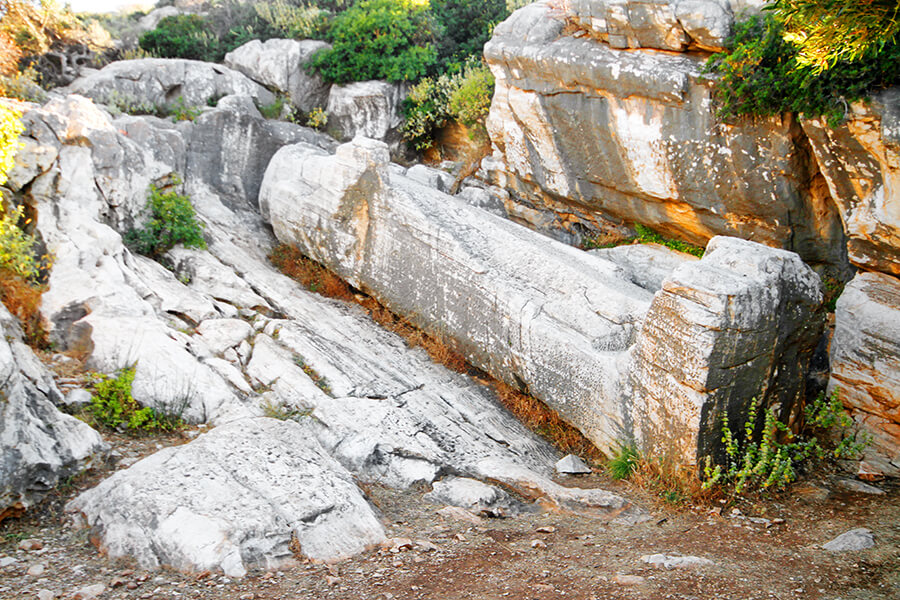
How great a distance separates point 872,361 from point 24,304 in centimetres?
964

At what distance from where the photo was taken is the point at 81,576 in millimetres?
4656

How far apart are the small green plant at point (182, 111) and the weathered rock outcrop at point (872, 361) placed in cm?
1082

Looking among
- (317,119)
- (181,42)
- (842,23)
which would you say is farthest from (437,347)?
(181,42)

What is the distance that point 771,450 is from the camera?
6516 millimetres

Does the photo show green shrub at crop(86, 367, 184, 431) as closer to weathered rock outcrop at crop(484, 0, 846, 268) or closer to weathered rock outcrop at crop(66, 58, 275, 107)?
weathered rock outcrop at crop(484, 0, 846, 268)

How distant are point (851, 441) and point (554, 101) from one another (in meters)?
6.19

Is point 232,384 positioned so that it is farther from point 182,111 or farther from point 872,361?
point 872,361

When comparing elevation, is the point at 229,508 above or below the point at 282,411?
above

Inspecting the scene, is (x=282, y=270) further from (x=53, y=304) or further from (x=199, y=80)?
(x=199, y=80)

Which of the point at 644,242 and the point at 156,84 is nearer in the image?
the point at 644,242

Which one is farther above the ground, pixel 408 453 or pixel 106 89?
pixel 106 89

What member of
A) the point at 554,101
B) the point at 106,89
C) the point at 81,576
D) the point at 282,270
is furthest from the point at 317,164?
the point at 81,576

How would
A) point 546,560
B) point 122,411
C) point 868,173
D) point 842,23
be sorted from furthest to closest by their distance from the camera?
point 868,173, point 122,411, point 842,23, point 546,560

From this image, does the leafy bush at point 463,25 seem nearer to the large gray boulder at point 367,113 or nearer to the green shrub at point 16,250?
the large gray boulder at point 367,113
